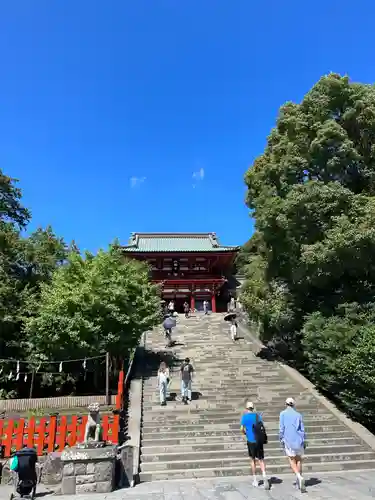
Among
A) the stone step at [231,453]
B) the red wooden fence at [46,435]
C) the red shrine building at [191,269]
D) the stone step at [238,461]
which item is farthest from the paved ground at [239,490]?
the red shrine building at [191,269]

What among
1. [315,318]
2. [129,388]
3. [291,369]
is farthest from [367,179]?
[129,388]

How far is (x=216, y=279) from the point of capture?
102 feet

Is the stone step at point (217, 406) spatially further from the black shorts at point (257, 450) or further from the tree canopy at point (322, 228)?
the black shorts at point (257, 450)

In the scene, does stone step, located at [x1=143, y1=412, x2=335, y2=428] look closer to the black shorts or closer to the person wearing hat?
the black shorts

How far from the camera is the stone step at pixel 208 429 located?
1001cm

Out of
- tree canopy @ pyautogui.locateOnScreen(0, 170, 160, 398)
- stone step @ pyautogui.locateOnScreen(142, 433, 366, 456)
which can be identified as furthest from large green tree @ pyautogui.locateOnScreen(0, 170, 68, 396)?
stone step @ pyautogui.locateOnScreen(142, 433, 366, 456)

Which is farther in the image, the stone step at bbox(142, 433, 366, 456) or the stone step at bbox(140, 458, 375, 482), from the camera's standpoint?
the stone step at bbox(142, 433, 366, 456)

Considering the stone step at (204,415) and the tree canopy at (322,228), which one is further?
the tree canopy at (322,228)

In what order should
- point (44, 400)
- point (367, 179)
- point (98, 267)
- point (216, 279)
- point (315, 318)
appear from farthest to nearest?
1. point (216, 279)
2. point (98, 267)
3. point (367, 179)
4. point (315, 318)
5. point (44, 400)

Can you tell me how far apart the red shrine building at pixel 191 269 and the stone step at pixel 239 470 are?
21119 millimetres

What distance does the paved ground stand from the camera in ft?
20.5

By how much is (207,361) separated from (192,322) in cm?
786

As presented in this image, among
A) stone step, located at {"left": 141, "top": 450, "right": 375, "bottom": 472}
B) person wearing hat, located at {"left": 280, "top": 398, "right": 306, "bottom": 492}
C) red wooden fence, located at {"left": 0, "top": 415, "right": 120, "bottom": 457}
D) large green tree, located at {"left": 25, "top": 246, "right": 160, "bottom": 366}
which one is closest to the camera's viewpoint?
person wearing hat, located at {"left": 280, "top": 398, "right": 306, "bottom": 492}

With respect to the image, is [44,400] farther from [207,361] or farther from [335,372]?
[335,372]
